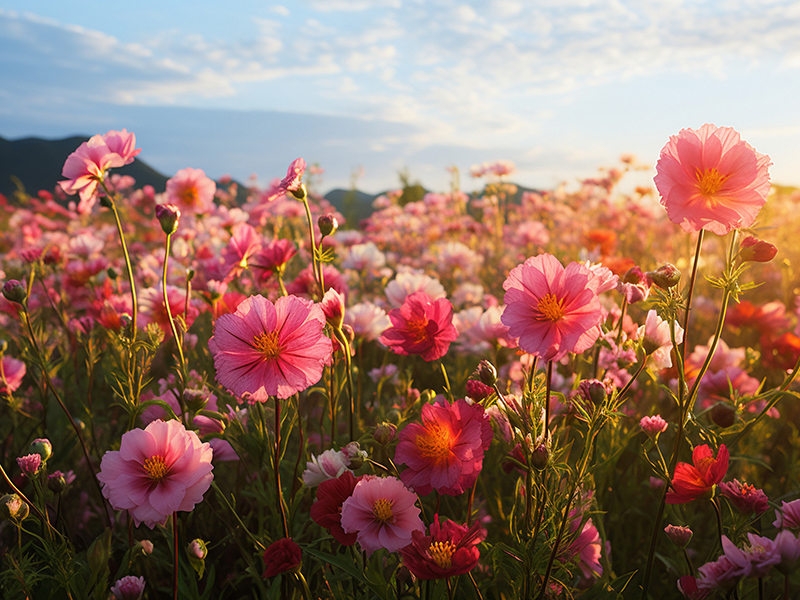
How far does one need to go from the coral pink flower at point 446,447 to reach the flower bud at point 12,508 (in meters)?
0.62

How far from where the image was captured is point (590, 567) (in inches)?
49.0

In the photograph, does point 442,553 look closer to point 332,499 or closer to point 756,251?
point 332,499

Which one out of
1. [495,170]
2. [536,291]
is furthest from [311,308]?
[495,170]

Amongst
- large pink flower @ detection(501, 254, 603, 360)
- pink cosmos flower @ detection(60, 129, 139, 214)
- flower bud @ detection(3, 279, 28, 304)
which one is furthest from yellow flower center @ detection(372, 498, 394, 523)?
pink cosmos flower @ detection(60, 129, 139, 214)

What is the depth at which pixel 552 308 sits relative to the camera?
3.18 ft

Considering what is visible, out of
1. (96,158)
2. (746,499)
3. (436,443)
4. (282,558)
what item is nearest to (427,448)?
(436,443)

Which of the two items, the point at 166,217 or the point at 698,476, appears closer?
the point at 698,476

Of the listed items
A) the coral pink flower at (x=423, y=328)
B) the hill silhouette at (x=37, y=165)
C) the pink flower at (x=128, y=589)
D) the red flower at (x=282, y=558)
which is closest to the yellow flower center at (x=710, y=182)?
the coral pink flower at (x=423, y=328)

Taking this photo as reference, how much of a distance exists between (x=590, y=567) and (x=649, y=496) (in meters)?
0.70

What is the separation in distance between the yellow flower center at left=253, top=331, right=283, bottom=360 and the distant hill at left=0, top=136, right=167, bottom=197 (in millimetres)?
26605

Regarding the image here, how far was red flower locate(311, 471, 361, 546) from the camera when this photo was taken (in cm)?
100

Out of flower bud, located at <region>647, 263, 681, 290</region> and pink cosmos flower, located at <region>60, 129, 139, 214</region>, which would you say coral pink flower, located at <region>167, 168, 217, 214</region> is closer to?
pink cosmos flower, located at <region>60, 129, 139, 214</region>

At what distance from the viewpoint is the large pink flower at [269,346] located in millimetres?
997

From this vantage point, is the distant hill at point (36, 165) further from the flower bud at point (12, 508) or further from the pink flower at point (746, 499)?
the pink flower at point (746, 499)
